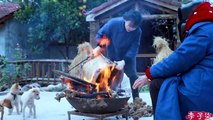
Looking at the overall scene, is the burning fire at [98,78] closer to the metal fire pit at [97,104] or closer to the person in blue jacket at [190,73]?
the metal fire pit at [97,104]

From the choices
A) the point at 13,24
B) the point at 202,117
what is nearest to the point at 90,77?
Result: the point at 202,117

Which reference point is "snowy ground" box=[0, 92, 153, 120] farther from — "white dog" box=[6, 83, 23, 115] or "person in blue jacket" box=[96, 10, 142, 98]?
"person in blue jacket" box=[96, 10, 142, 98]

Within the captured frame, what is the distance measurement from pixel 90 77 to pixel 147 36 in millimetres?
8713

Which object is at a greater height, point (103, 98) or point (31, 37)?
point (31, 37)

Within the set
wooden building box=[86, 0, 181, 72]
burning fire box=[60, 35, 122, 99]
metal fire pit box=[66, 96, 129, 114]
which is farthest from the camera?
wooden building box=[86, 0, 181, 72]

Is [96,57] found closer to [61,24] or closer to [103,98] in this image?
[103,98]

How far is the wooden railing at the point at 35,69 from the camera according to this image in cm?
986

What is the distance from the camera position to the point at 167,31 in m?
11.9

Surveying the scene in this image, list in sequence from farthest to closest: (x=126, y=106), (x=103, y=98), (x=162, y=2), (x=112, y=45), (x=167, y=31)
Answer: (x=167, y=31) < (x=162, y=2) < (x=112, y=45) < (x=126, y=106) < (x=103, y=98)

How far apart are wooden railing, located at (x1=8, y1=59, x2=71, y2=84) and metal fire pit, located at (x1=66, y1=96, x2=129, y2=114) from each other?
555 cm

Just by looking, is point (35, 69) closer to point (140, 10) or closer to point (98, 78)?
point (140, 10)

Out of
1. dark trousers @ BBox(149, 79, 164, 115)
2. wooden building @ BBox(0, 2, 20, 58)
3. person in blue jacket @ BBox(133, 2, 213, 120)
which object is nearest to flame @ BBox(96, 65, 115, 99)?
dark trousers @ BBox(149, 79, 164, 115)

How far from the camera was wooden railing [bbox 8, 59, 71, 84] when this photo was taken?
388 inches

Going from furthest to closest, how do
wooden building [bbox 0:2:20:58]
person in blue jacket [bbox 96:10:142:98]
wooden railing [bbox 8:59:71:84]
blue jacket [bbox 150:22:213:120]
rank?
wooden building [bbox 0:2:20:58] → wooden railing [bbox 8:59:71:84] → person in blue jacket [bbox 96:10:142:98] → blue jacket [bbox 150:22:213:120]
